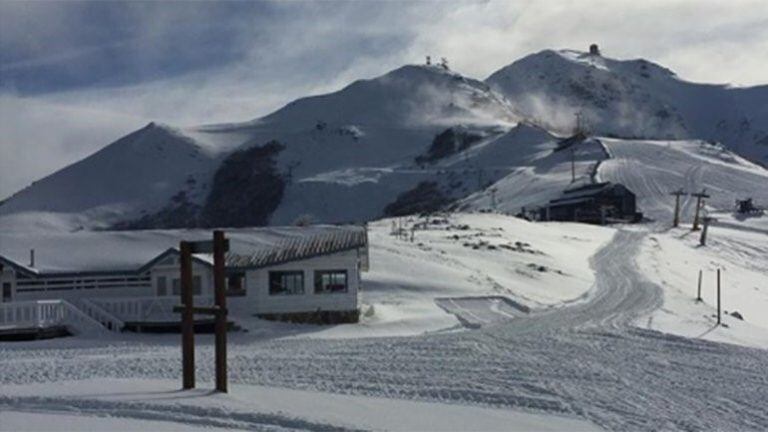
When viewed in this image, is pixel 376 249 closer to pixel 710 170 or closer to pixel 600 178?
pixel 600 178

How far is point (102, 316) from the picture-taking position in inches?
1375

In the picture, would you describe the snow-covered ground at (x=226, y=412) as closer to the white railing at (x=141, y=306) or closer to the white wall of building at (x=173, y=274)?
the white railing at (x=141, y=306)

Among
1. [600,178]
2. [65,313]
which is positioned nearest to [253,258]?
[65,313]

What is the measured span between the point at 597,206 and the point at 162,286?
76.1 m

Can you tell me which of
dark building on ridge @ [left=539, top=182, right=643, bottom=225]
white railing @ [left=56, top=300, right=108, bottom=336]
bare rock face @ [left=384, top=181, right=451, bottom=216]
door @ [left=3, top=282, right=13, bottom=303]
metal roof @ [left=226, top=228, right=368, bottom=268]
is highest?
bare rock face @ [left=384, top=181, right=451, bottom=216]

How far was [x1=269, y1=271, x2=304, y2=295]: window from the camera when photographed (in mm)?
36656

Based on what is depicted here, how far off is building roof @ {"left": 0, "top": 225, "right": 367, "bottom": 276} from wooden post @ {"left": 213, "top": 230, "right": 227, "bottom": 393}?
699 inches

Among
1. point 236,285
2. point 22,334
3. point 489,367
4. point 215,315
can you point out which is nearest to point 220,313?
point 215,315

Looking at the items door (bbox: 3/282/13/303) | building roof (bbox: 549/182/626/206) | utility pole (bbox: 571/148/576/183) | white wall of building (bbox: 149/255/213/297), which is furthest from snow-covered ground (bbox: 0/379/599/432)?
utility pole (bbox: 571/148/576/183)

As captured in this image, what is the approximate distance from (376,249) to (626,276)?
1258 cm

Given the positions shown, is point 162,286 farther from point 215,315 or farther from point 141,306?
point 215,315

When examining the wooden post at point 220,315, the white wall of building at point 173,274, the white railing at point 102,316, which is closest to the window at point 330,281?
the white wall of building at point 173,274

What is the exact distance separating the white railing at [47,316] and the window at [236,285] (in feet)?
15.0

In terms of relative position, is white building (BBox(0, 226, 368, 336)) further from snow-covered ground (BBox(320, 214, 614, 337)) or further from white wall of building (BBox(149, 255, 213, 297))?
snow-covered ground (BBox(320, 214, 614, 337))
